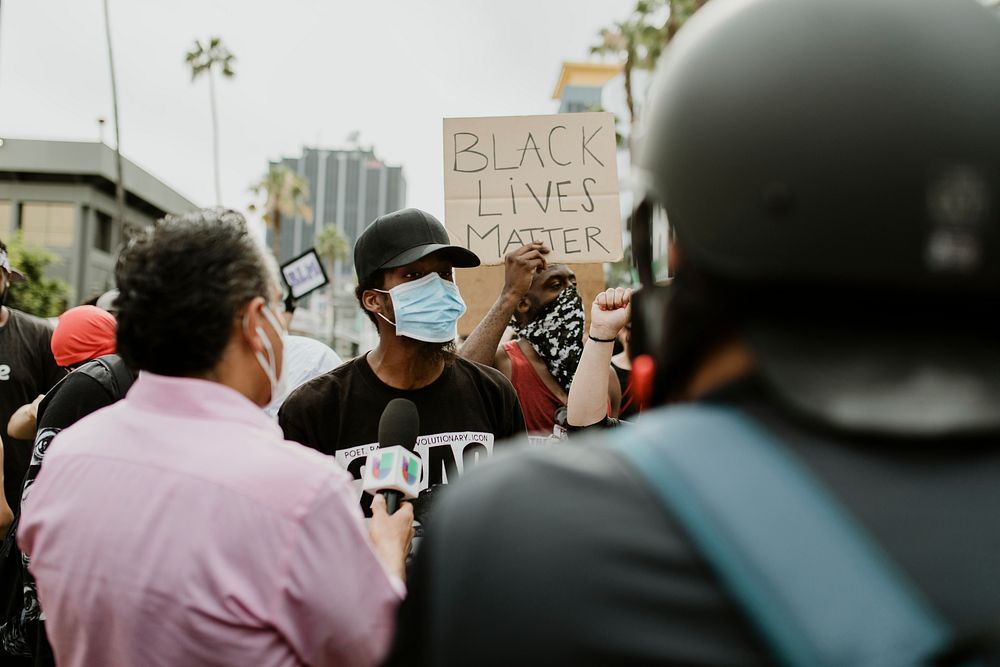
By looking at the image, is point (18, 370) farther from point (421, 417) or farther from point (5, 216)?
point (5, 216)

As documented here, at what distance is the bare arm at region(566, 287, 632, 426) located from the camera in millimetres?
3295

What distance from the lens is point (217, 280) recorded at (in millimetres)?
1867

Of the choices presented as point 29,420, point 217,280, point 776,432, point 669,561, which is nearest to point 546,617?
point 669,561

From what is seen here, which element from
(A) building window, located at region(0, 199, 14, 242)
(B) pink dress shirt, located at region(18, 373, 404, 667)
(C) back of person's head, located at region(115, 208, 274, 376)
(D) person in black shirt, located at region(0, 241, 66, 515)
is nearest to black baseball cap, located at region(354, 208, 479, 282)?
(C) back of person's head, located at region(115, 208, 274, 376)

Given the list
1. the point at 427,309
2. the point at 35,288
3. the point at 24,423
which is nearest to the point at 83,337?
the point at 24,423

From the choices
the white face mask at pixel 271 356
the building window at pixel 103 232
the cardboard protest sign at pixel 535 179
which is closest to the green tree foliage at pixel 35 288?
the building window at pixel 103 232

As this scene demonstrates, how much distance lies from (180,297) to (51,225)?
54.0 metres

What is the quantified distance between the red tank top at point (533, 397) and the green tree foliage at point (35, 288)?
125ft

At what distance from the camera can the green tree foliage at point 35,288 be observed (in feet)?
121

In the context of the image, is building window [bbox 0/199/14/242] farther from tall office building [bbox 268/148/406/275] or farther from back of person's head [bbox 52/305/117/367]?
tall office building [bbox 268/148/406/275]

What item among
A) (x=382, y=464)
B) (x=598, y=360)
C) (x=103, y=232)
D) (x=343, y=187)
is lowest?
(x=382, y=464)

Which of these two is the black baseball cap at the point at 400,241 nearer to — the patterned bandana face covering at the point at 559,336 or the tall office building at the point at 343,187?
the patterned bandana face covering at the point at 559,336

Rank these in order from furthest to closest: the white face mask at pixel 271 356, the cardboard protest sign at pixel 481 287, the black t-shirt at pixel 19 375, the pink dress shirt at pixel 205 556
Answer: the black t-shirt at pixel 19 375, the cardboard protest sign at pixel 481 287, the white face mask at pixel 271 356, the pink dress shirt at pixel 205 556

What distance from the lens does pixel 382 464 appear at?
84.4 inches
